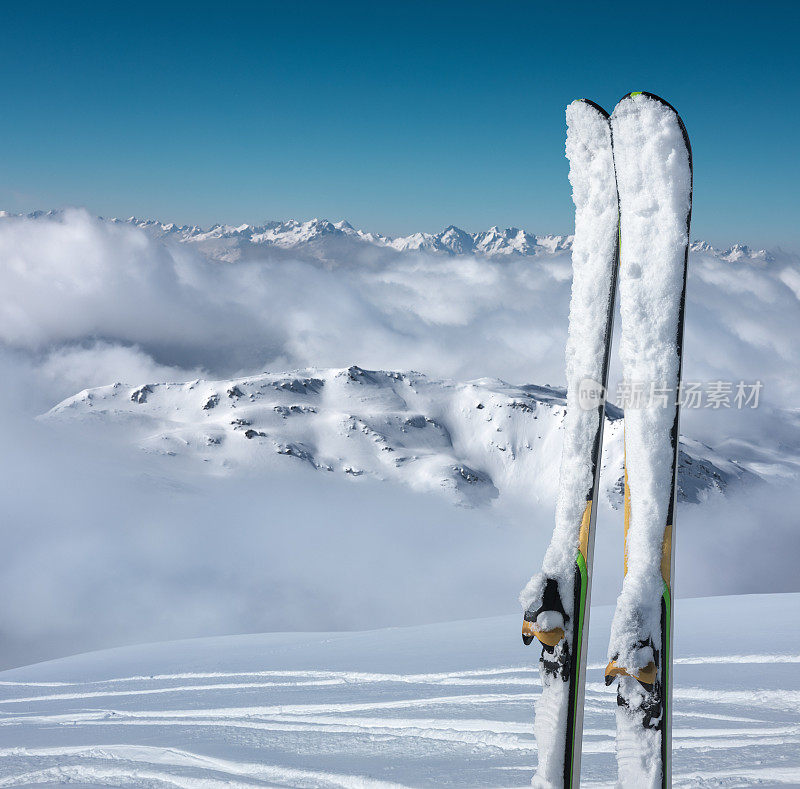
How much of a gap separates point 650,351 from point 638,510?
1.93 ft

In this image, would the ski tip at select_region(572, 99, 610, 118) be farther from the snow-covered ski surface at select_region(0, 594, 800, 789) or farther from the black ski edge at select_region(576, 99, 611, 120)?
the snow-covered ski surface at select_region(0, 594, 800, 789)

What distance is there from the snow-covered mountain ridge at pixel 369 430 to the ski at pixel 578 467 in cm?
15349

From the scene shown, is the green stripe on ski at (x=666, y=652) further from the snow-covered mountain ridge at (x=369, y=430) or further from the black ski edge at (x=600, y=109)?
the snow-covered mountain ridge at (x=369, y=430)

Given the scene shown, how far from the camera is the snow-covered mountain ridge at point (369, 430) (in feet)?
513

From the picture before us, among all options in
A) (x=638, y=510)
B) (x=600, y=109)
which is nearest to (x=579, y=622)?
(x=638, y=510)

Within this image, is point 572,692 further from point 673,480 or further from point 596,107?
point 596,107

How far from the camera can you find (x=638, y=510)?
215 cm

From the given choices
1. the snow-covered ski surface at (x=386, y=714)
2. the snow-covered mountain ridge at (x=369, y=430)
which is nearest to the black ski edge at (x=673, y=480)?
the snow-covered ski surface at (x=386, y=714)

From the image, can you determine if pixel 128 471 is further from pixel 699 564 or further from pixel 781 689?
pixel 781 689

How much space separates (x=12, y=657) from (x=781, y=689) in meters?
129

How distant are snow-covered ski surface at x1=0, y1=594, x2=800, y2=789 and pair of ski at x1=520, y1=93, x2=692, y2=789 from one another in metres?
1.32

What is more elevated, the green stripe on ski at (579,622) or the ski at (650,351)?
the ski at (650,351)

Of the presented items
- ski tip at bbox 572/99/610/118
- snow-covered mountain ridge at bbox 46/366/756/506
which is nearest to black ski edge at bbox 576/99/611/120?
Answer: ski tip at bbox 572/99/610/118

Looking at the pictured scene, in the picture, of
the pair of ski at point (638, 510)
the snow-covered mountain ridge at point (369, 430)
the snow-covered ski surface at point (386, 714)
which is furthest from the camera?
the snow-covered mountain ridge at point (369, 430)
